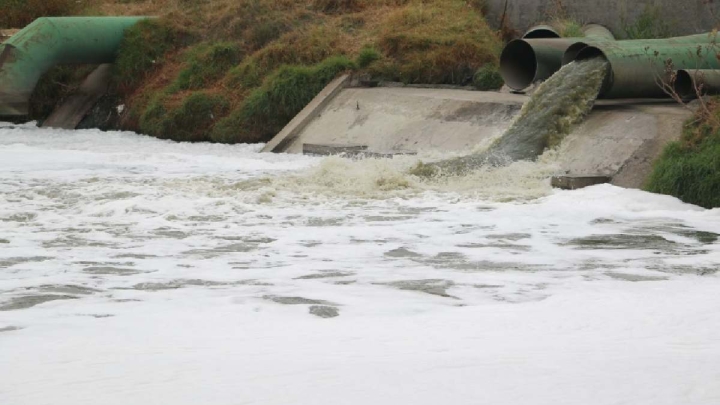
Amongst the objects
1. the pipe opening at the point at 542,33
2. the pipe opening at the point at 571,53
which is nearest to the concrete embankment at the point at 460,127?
the pipe opening at the point at 571,53

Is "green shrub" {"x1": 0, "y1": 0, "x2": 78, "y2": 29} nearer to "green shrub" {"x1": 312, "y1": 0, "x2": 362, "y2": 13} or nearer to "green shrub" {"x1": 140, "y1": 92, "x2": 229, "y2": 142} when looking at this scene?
"green shrub" {"x1": 140, "y1": 92, "x2": 229, "y2": 142}

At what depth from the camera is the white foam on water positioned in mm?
4418

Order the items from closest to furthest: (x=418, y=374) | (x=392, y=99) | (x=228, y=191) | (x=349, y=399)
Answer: (x=349, y=399)
(x=418, y=374)
(x=228, y=191)
(x=392, y=99)

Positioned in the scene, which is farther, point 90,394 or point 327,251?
point 327,251

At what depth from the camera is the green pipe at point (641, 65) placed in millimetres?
11953

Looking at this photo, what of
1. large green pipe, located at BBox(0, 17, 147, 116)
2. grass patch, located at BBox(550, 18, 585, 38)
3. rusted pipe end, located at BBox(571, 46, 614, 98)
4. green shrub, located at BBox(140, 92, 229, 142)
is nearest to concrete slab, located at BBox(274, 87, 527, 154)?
rusted pipe end, located at BBox(571, 46, 614, 98)

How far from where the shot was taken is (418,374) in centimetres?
450

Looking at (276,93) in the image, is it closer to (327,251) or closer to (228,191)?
(228,191)

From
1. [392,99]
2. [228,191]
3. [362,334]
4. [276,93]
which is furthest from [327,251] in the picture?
[276,93]

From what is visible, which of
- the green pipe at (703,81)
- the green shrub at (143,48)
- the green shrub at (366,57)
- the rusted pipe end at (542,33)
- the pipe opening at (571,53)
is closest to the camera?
the green pipe at (703,81)

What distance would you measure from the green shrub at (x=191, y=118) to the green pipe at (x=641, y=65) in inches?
249

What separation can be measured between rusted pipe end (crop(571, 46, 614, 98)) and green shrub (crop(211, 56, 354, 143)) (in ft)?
Result: 14.8

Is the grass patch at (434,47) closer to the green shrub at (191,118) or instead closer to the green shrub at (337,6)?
the green shrub at (337,6)

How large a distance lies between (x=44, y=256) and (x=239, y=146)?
333 inches
